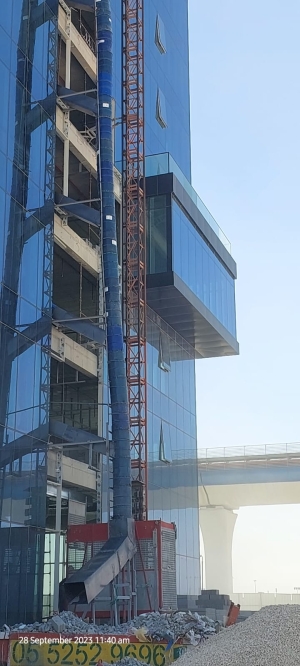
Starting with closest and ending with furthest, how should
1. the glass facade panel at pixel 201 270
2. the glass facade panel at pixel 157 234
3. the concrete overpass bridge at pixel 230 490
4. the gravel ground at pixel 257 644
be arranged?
1. the gravel ground at pixel 257 644
2. the glass facade panel at pixel 157 234
3. the glass facade panel at pixel 201 270
4. the concrete overpass bridge at pixel 230 490

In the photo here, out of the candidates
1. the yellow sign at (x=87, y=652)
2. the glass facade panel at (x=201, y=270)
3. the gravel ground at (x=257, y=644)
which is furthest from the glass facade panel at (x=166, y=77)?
the gravel ground at (x=257, y=644)

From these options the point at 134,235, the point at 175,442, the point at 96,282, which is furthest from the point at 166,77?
the point at 175,442

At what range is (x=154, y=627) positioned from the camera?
24.5m

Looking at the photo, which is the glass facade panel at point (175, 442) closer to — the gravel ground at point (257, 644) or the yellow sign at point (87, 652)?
the yellow sign at point (87, 652)

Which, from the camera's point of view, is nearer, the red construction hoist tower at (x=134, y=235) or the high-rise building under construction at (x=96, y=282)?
the high-rise building under construction at (x=96, y=282)

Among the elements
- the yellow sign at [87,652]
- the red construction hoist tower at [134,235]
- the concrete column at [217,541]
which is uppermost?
the red construction hoist tower at [134,235]

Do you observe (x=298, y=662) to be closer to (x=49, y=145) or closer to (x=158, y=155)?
(x=49, y=145)

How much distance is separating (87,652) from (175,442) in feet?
98.8

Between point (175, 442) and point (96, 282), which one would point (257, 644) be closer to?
point (96, 282)

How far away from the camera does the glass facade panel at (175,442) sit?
48.3 meters

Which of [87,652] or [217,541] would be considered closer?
[87,652]

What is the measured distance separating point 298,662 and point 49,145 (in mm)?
25544

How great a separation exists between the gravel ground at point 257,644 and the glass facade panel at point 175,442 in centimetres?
2470

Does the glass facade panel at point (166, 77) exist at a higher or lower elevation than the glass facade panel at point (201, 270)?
higher
